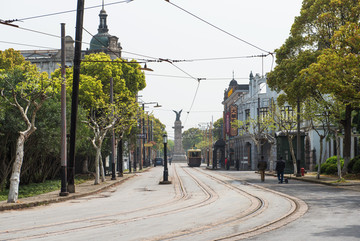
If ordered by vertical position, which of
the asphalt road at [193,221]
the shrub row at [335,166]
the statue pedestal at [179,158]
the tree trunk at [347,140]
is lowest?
the statue pedestal at [179,158]

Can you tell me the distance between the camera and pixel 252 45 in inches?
1064

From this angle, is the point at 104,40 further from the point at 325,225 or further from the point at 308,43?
the point at 325,225

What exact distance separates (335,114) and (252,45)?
891 cm

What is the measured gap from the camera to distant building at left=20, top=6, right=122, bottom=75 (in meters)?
77.2

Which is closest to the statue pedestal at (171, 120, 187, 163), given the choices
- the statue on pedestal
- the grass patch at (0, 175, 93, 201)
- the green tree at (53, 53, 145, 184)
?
the statue on pedestal

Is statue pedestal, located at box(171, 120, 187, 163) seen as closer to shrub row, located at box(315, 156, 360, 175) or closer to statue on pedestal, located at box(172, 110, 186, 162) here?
statue on pedestal, located at box(172, 110, 186, 162)

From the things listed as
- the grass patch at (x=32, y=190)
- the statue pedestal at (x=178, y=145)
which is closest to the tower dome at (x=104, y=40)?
the statue pedestal at (x=178, y=145)

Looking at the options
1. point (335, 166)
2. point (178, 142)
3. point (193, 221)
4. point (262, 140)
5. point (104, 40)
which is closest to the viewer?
point (193, 221)

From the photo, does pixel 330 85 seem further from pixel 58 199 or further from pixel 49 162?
pixel 49 162

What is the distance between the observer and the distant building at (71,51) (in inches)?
3039

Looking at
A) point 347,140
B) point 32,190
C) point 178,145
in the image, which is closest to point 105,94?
point 32,190

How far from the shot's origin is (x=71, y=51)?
3078 inches

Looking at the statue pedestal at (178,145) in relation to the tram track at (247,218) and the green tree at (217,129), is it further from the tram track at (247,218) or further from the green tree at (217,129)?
the tram track at (247,218)

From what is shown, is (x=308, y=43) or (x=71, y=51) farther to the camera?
(x=71, y=51)
